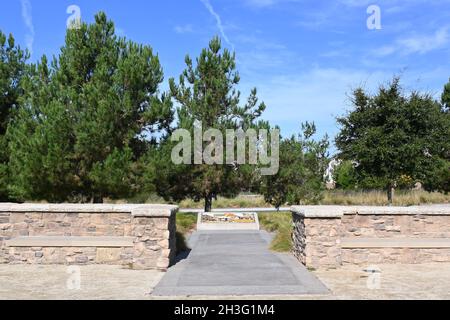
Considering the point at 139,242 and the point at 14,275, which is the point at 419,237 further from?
the point at 14,275

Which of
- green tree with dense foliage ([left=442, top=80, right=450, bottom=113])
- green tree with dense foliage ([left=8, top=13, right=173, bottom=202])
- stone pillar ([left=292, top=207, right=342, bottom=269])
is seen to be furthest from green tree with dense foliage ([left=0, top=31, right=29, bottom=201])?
green tree with dense foliage ([left=442, top=80, right=450, bottom=113])

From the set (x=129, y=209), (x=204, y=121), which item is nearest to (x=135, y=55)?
(x=204, y=121)

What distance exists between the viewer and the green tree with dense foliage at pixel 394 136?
24.9 metres

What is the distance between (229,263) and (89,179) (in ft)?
32.9

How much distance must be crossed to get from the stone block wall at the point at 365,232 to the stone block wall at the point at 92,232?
3.24m

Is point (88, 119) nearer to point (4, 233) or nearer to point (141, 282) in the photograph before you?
point (4, 233)

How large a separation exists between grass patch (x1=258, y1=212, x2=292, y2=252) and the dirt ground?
3045mm

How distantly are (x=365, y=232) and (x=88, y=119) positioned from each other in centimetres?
1217

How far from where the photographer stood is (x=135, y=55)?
20.0 metres

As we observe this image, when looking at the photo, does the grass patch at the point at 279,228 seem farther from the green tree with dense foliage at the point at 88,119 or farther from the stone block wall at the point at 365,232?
the green tree with dense foliage at the point at 88,119

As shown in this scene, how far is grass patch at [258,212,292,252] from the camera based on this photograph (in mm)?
13766

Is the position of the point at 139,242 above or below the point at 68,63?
below

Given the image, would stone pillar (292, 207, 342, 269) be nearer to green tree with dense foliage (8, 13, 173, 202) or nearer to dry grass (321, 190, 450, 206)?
green tree with dense foliage (8, 13, 173, 202)
